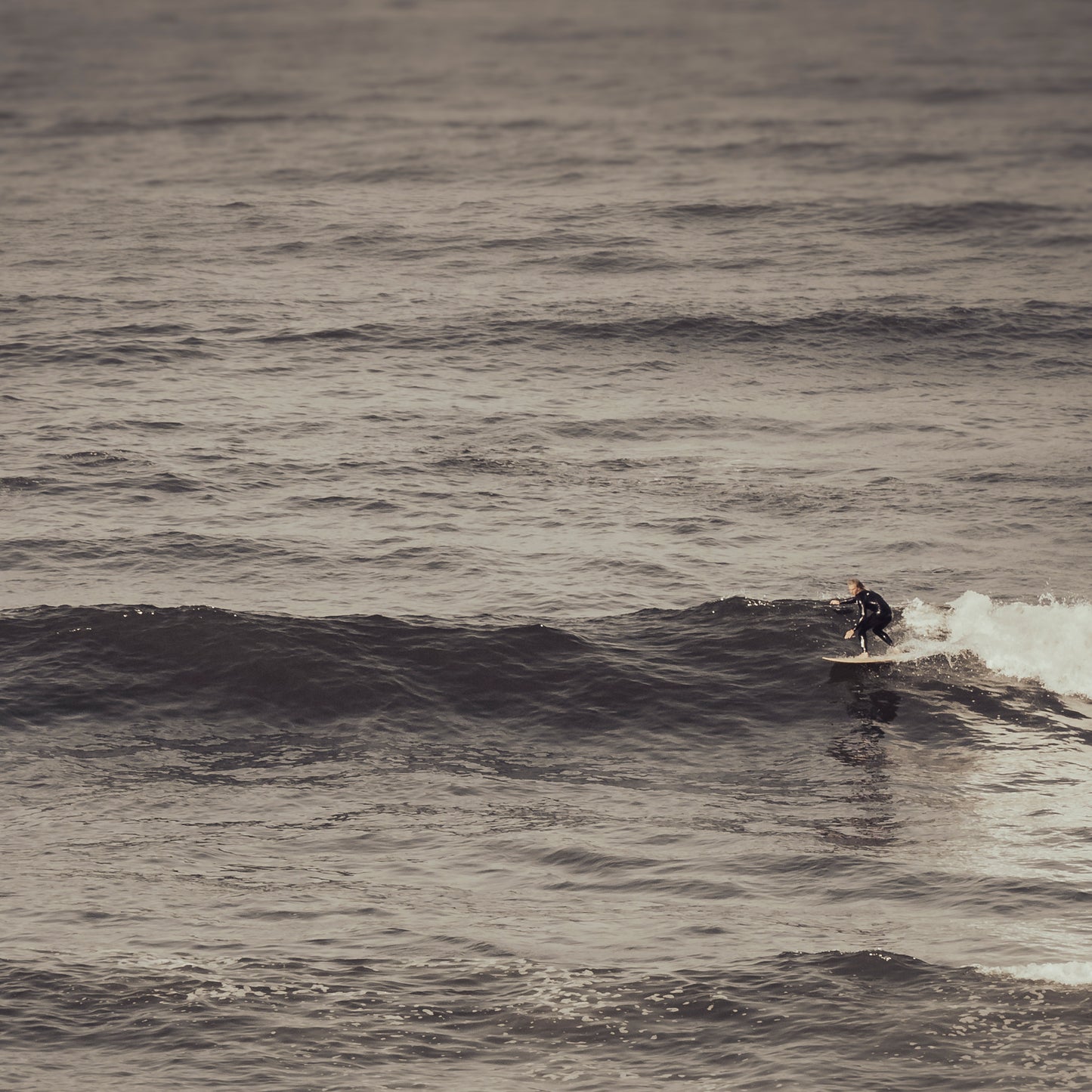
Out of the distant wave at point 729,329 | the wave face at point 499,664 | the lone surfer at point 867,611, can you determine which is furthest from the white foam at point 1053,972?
the distant wave at point 729,329

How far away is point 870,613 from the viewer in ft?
104

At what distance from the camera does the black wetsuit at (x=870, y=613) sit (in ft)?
104

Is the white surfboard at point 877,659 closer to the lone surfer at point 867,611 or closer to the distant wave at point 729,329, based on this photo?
the lone surfer at point 867,611

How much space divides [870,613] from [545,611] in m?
8.31

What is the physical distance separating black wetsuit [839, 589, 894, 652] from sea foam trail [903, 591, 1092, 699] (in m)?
1.94

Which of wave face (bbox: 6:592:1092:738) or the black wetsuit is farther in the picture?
wave face (bbox: 6:592:1092:738)

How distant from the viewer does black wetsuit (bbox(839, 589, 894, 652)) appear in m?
31.8

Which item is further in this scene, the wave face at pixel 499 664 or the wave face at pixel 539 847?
the wave face at pixel 499 664

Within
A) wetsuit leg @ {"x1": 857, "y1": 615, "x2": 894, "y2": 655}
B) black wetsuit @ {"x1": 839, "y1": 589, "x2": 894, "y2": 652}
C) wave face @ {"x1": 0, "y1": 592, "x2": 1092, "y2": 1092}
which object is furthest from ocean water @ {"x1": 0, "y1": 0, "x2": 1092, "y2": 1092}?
black wetsuit @ {"x1": 839, "y1": 589, "x2": 894, "y2": 652}

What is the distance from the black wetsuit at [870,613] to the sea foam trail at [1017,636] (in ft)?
6.36

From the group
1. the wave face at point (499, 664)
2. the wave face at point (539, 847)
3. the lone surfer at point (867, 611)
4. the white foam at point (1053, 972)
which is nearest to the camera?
the wave face at point (539, 847)

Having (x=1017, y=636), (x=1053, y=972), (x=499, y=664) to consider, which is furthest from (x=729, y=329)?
(x=1053, y=972)

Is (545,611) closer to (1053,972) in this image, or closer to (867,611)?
(867,611)

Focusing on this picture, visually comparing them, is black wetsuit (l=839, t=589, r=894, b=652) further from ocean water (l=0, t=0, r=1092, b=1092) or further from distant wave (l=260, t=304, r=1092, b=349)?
distant wave (l=260, t=304, r=1092, b=349)
